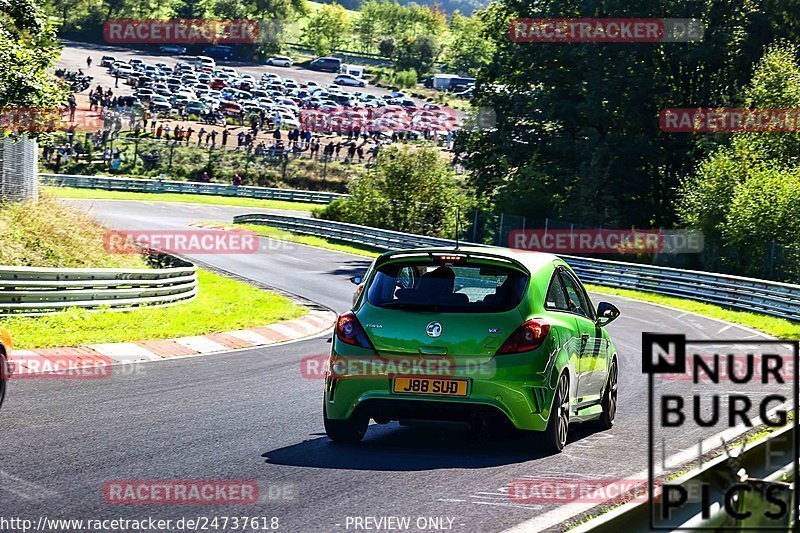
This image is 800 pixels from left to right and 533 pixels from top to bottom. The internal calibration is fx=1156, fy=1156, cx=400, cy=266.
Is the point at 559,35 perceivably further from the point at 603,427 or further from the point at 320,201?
the point at 603,427

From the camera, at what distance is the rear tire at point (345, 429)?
9.46 metres

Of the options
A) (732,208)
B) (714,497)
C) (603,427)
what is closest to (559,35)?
(732,208)

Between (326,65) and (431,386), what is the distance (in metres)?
116

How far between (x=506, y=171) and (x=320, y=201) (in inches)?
756

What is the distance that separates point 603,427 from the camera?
11.0 m

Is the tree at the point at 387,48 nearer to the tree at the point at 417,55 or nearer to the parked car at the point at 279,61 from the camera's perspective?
the tree at the point at 417,55

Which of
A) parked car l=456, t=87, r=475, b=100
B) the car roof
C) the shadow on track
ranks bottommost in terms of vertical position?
the shadow on track

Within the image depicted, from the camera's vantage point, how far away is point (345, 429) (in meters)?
9.51

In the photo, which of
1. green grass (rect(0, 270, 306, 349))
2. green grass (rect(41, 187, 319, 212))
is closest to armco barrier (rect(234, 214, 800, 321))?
green grass (rect(0, 270, 306, 349))

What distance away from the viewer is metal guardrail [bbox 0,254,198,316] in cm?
1750

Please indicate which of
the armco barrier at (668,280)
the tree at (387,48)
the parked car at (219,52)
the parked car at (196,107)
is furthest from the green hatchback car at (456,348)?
the tree at (387,48)

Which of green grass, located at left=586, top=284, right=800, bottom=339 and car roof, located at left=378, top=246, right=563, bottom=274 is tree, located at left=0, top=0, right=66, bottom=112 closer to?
car roof, located at left=378, top=246, right=563, bottom=274

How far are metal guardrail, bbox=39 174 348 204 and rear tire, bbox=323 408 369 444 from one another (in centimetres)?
5116

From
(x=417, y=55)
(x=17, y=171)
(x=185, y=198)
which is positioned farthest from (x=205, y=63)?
(x=17, y=171)
